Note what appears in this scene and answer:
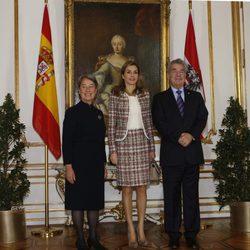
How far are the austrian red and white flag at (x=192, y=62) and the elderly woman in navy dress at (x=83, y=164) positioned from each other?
1907 mm

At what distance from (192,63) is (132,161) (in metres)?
2.09

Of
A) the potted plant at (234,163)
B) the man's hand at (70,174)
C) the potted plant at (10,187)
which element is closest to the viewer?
the man's hand at (70,174)

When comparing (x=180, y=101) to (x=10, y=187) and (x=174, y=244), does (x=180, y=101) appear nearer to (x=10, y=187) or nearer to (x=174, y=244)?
(x=174, y=244)

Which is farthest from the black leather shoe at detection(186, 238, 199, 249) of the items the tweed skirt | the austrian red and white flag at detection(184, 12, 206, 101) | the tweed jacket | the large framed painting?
the large framed painting

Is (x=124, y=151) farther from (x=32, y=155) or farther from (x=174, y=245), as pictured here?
(x=32, y=155)

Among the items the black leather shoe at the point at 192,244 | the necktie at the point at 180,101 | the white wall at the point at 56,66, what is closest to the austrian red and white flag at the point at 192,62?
the white wall at the point at 56,66

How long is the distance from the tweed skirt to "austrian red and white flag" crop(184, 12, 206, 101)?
1664 mm

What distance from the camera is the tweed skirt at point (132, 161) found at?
11.0 ft

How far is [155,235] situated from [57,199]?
1.55m

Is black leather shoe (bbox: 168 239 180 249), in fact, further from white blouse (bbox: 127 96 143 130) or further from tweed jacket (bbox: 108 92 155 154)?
white blouse (bbox: 127 96 143 130)

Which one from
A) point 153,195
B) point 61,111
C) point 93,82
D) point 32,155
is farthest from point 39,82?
point 153,195

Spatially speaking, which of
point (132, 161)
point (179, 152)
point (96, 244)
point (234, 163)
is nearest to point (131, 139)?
point (132, 161)

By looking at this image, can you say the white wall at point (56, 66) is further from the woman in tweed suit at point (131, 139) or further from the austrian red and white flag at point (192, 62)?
the woman in tweed suit at point (131, 139)

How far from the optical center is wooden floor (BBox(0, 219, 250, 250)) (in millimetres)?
3510
